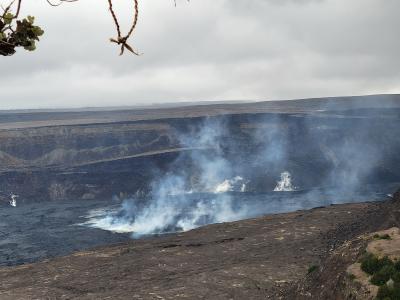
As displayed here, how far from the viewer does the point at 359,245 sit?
15.9 m

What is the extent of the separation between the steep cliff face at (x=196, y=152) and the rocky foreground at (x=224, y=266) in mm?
40582

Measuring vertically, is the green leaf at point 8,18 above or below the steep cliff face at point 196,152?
above

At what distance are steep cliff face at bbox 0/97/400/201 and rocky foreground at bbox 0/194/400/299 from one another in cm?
4058

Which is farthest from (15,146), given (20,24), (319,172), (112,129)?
(20,24)

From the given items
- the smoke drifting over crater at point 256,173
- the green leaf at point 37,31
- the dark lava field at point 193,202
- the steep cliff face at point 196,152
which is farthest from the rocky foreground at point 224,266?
the steep cliff face at point 196,152

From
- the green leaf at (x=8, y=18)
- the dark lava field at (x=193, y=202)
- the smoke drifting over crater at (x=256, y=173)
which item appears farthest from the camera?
the smoke drifting over crater at (x=256, y=173)

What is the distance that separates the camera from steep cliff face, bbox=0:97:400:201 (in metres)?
75.4

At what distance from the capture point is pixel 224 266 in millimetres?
24422

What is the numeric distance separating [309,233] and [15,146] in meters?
74.2

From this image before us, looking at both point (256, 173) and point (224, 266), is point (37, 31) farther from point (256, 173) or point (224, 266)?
point (256, 173)

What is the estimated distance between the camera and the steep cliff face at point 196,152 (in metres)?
75.4

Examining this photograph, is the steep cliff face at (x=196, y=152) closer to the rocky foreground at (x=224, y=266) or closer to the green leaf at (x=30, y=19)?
the rocky foreground at (x=224, y=266)

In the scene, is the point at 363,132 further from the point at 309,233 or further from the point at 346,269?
the point at 346,269

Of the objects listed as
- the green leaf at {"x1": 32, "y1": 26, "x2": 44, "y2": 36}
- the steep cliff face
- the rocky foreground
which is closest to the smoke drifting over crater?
the steep cliff face
